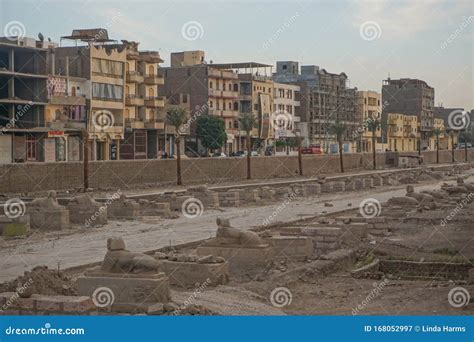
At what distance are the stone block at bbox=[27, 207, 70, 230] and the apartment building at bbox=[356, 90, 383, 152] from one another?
75843 millimetres

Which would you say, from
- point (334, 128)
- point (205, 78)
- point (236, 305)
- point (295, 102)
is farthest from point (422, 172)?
point (236, 305)

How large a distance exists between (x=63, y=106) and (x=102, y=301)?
47.3 meters

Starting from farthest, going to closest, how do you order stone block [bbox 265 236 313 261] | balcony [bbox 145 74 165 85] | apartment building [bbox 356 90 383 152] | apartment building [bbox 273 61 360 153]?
apartment building [bbox 356 90 383 152] → apartment building [bbox 273 61 360 153] → balcony [bbox 145 74 165 85] → stone block [bbox 265 236 313 261]

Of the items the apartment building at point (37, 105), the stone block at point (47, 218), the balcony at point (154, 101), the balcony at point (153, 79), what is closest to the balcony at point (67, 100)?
the apartment building at point (37, 105)

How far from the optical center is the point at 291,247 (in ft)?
70.0

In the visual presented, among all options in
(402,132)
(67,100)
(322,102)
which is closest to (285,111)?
(322,102)

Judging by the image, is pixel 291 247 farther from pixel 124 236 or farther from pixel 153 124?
pixel 153 124

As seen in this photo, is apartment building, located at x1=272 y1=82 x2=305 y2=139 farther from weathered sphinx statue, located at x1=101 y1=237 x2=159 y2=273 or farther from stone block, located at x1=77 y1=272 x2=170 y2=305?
stone block, located at x1=77 y1=272 x2=170 y2=305

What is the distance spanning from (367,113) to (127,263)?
100307mm

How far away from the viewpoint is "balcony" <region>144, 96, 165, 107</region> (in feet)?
231

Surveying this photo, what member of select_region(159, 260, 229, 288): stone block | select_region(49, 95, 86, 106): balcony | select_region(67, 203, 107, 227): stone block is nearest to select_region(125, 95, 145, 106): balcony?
select_region(49, 95, 86, 106): balcony

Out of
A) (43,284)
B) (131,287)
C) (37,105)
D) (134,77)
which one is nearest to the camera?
(131,287)

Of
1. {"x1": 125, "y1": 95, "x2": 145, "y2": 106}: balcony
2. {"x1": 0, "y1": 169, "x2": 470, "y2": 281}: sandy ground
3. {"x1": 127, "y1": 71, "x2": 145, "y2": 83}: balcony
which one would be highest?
{"x1": 127, "y1": 71, "x2": 145, "y2": 83}: balcony

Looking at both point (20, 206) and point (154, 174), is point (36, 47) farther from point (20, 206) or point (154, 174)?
point (20, 206)
